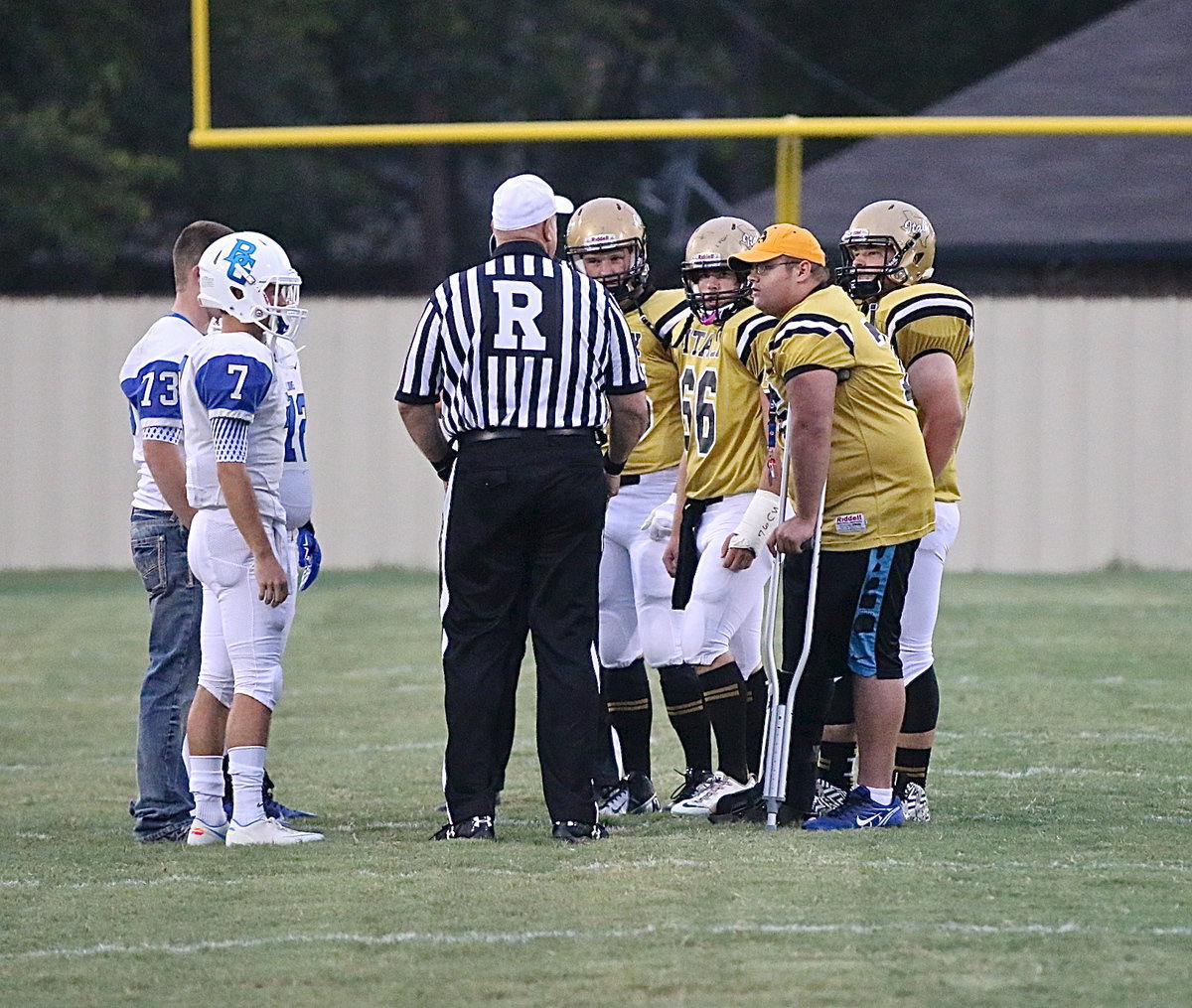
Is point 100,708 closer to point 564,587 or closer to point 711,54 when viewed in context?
point 564,587

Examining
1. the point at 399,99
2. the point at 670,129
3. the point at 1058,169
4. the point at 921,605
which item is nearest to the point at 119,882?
the point at 921,605

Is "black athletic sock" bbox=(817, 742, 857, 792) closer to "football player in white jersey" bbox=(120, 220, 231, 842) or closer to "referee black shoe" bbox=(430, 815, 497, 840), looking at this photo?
"referee black shoe" bbox=(430, 815, 497, 840)

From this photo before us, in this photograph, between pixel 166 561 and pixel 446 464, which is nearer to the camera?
pixel 446 464

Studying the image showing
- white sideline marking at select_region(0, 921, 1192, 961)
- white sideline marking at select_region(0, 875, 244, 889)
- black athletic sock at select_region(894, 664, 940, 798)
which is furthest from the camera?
black athletic sock at select_region(894, 664, 940, 798)

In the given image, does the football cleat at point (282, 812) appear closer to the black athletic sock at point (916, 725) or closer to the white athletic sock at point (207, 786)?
the white athletic sock at point (207, 786)

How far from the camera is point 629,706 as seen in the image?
22.7 ft

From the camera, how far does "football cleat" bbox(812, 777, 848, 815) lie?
6215 mm

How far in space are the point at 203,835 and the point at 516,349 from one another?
5.45 feet

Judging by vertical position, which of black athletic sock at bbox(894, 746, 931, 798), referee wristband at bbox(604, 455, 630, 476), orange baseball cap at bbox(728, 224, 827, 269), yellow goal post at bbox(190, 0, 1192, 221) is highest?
yellow goal post at bbox(190, 0, 1192, 221)

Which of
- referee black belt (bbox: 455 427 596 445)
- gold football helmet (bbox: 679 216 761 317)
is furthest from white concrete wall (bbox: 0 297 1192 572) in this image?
referee black belt (bbox: 455 427 596 445)

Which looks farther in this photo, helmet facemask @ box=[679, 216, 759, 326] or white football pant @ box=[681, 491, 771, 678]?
helmet facemask @ box=[679, 216, 759, 326]

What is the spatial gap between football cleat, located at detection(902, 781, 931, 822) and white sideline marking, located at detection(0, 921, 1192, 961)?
1.47 m

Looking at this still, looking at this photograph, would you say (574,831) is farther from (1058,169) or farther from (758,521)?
(1058,169)

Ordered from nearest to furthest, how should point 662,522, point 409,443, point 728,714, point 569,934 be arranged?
point 569,934, point 728,714, point 662,522, point 409,443
